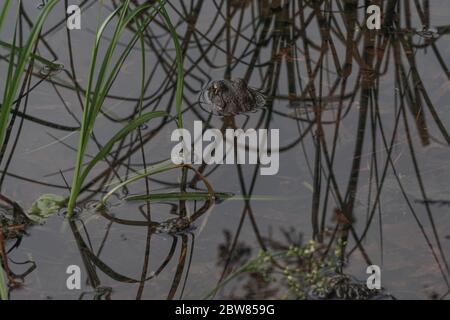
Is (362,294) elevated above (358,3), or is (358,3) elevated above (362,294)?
(358,3)

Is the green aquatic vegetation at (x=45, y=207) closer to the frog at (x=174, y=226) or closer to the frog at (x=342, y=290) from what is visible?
the frog at (x=174, y=226)

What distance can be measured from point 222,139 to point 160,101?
33 cm

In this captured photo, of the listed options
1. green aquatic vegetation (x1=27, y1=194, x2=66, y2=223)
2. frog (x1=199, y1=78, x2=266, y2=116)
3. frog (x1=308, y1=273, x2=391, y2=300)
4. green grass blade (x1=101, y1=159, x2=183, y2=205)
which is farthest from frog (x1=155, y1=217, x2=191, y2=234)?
frog (x1=199, y1=78, x2=266, y2=116)

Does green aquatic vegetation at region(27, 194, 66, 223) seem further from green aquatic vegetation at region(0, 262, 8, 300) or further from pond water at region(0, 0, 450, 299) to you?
green aquatic vegetation at region(0, 262, 8, 300)

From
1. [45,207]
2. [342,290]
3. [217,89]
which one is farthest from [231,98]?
[342,290]

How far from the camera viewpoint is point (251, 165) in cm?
298

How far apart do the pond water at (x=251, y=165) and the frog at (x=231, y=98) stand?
0.11 feet

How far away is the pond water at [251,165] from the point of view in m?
2.60

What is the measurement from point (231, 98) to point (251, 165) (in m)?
0.40

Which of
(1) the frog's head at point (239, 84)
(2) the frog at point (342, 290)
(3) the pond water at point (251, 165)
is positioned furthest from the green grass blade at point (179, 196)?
(1) the frog's head at point (239, 84)

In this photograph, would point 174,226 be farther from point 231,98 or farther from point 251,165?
point 231,98

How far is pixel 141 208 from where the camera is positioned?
281 cm
